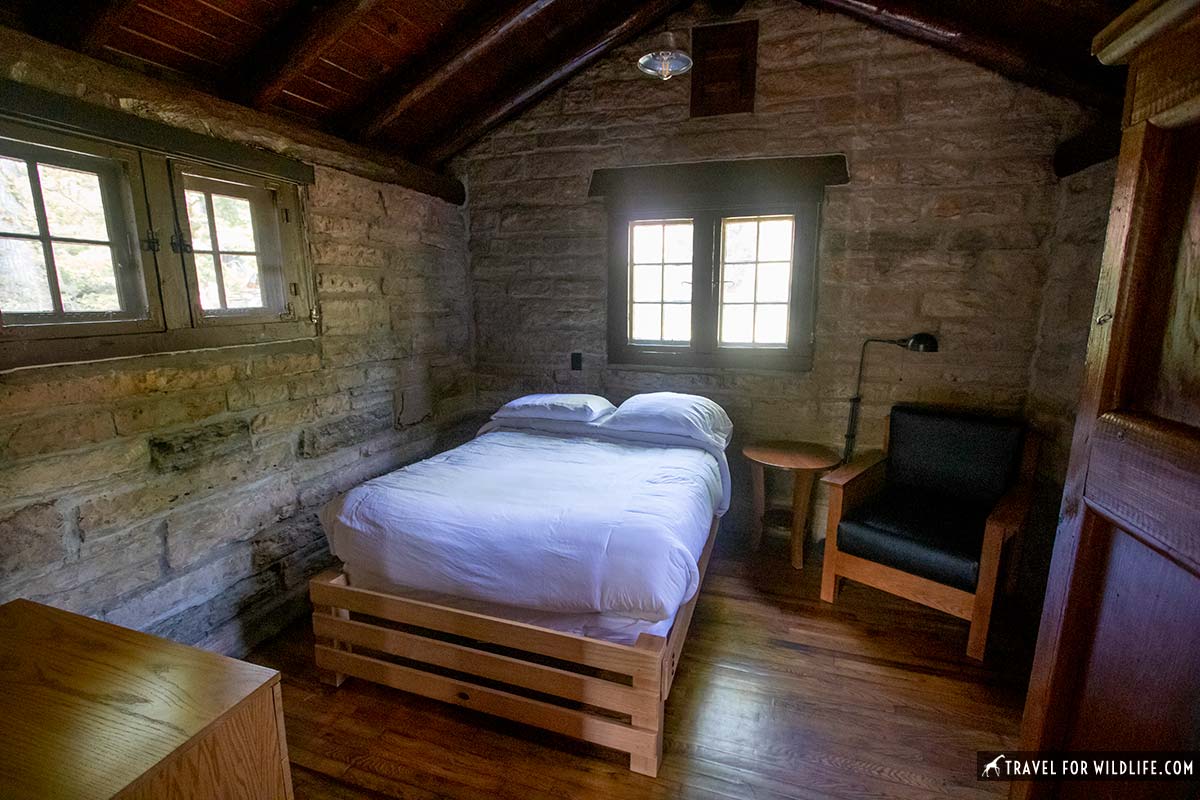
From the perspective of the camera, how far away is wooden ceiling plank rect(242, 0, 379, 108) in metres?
2.06

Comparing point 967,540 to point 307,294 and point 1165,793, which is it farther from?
point 307,294

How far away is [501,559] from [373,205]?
7.04ft

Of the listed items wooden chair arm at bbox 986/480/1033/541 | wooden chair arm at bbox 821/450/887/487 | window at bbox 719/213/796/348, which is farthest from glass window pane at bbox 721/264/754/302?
wooden chair arm at bbox 986/480/1033/541

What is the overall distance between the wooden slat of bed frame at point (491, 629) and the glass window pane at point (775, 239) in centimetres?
234

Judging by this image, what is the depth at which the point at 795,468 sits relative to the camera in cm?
282

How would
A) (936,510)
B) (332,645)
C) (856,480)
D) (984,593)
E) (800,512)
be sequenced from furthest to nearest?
(800,512)
(856,480)
(936,510)
(984,593)
(332,645)

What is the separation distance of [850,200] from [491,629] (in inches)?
110

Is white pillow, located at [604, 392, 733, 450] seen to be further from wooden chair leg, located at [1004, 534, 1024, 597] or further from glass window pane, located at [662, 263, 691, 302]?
wooden chair leg, located at [1004, 534, 1024, 597]

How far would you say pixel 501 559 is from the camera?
180 cm

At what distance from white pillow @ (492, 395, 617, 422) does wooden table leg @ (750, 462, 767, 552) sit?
888mm

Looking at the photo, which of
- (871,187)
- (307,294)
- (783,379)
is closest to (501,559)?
(307,294)

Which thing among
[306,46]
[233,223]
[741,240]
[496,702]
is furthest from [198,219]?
[741,240]

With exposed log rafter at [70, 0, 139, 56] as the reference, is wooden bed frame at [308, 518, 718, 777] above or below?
below

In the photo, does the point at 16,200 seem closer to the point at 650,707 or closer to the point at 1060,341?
the point at 650,707
